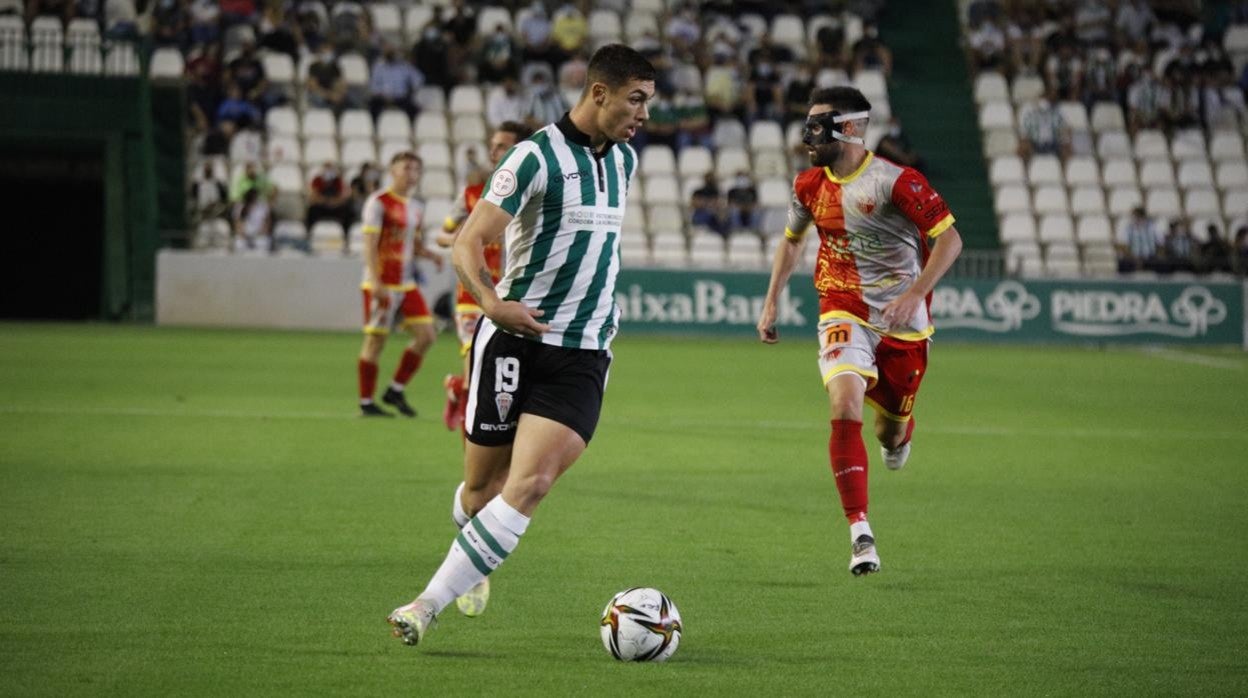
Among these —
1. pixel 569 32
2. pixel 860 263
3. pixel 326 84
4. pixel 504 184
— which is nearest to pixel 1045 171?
pixel 569 32

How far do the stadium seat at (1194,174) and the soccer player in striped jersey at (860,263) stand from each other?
23491mm

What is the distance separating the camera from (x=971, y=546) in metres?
8.71

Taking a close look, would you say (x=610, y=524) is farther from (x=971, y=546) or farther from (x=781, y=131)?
(x=781, y=131)

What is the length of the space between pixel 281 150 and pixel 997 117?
13.6 metres

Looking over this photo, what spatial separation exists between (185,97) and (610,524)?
2070cm

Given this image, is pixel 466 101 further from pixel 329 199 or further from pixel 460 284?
pixel 460 284

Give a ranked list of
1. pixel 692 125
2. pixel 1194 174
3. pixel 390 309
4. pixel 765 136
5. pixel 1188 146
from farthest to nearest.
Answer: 1. pixel 1188 146
2. pixel 1194 174
3. pixel 765 136
4. pixel 692 125
5. pixel 390 309

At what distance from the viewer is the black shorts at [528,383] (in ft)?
20.2

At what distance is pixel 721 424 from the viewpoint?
14.7 metres

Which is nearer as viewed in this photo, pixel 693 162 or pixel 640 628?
pixel 640 628

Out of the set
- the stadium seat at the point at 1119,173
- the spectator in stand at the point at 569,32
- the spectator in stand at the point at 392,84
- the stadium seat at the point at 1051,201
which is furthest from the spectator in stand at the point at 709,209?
the stadium seat at the point at 1119,173

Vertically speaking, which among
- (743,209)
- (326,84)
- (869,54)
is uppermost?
(869,54)

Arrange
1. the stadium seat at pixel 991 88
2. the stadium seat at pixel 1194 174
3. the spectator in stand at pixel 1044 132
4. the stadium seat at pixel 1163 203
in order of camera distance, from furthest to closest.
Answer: the stadium seat at pixel 991 88
the spectator in stand at pixel 1044 132
the stadium seat at pixel 1194 174
the stadium seat at pixel 1163 203

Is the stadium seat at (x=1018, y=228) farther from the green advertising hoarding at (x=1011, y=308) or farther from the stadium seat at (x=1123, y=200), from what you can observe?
the green advertising hoarding at (x=1011, y=308)
